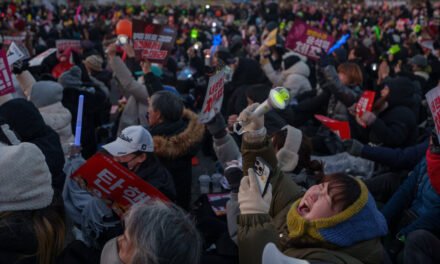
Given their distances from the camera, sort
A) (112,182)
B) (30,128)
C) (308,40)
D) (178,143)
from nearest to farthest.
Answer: (112,182), (30,128), (178,143), (308,40)

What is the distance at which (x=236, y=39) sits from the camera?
30.8ft

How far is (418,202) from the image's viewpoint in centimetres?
288

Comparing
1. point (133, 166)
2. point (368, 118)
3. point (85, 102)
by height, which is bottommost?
point (85, 102)

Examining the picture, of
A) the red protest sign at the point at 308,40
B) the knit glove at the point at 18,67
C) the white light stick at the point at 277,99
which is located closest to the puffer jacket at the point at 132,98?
the knit glove at the point at 18,67

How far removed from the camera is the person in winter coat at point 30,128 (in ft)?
9.20

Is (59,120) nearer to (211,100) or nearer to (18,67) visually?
(18,67)

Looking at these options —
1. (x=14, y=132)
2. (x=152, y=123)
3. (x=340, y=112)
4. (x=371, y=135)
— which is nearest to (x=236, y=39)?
(x=340, y=112)

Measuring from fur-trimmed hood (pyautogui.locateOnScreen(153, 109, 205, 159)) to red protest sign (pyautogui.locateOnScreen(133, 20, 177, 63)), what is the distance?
80.3 inches

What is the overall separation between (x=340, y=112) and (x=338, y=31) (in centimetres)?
1124

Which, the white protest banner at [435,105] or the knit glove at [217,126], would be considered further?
the knit glove at [217,126]

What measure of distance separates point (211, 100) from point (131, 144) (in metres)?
0.55

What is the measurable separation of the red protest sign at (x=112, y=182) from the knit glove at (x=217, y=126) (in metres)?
0.79

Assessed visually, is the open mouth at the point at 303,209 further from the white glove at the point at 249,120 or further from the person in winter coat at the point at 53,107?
the person in winter coat at the point at 53,107

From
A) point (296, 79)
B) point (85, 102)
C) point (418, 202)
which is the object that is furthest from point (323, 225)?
point (296, 79)
